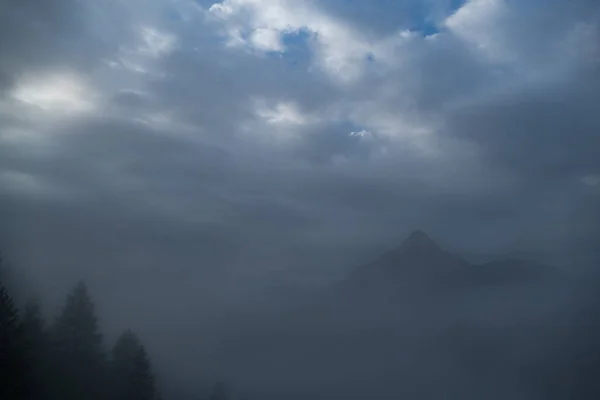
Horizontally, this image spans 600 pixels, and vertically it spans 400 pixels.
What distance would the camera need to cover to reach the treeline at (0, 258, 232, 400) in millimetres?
46406

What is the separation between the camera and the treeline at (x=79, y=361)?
46.4 m

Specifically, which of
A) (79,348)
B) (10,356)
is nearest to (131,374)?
(79,348)

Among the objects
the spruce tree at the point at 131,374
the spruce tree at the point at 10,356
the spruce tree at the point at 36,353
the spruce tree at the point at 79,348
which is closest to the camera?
the spruce tree at the point at 10,356

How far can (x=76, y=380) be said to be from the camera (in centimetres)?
4991

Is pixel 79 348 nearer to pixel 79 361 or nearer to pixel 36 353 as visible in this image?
pixel 79 361

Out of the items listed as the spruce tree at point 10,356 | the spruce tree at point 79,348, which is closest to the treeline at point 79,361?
the spruce tree at point 79,348

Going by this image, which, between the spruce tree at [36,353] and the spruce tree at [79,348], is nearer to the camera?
the spruce tree at [36,353]

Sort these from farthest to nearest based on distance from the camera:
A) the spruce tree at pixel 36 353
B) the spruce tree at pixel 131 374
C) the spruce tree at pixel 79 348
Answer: the spruce tree at pixel 79 348, the spruce tree at pixel 131 374, the spruce tree at pixel 36 353

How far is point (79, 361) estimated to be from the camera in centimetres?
5231

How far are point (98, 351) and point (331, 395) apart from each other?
15370 cm

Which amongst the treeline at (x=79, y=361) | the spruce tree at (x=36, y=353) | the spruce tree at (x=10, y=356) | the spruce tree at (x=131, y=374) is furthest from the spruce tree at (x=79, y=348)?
the spruce tree at (x=10, y=356)

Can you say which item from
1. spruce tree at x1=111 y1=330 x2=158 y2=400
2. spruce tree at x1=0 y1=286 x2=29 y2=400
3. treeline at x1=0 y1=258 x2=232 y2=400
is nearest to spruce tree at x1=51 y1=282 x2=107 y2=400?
treeline at x1=0 y1=258 x2=232 y2=400

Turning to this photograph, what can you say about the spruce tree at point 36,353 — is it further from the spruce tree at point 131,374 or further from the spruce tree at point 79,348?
the spruce tree at point 131,374

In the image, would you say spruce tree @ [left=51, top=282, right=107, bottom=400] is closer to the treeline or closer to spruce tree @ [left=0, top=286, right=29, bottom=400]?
the treeline
